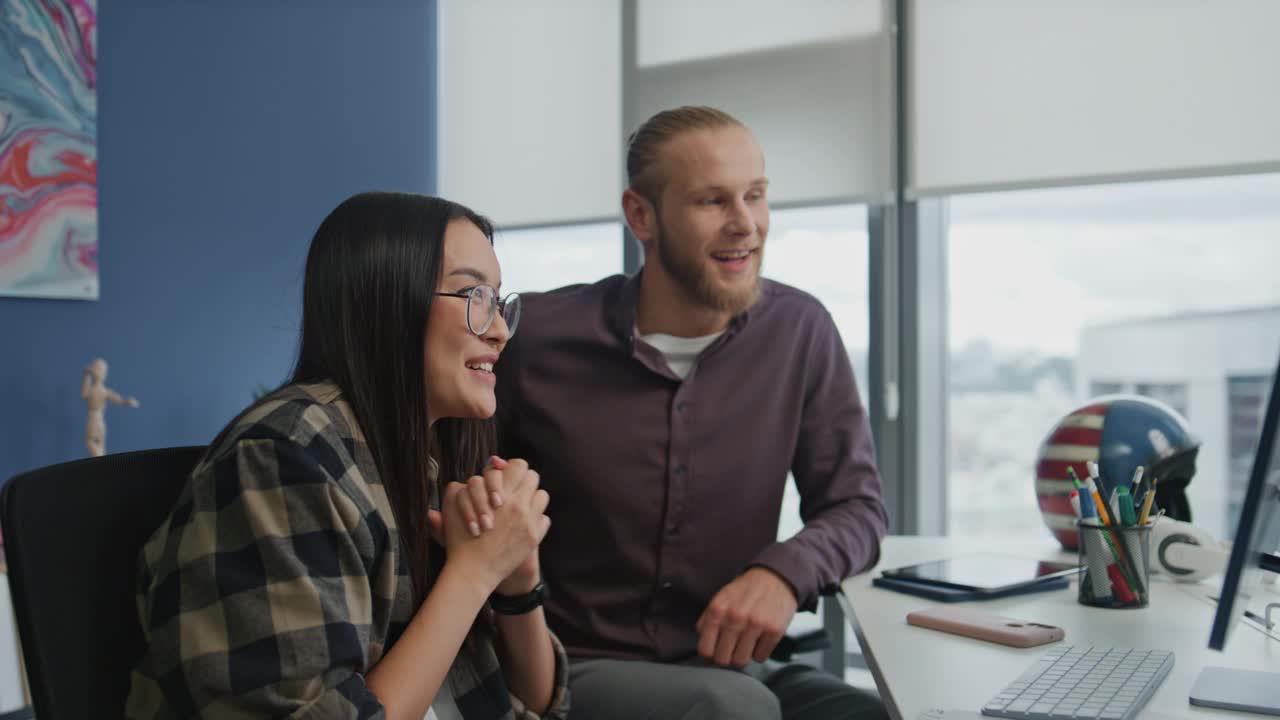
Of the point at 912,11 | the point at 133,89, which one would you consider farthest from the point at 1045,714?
the point at 133,89

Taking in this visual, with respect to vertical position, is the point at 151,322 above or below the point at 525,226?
below

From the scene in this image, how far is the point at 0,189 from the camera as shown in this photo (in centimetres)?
275

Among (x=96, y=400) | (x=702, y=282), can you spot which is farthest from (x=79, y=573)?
(x=96, y=400)

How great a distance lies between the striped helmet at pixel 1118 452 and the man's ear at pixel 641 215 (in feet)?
2.65

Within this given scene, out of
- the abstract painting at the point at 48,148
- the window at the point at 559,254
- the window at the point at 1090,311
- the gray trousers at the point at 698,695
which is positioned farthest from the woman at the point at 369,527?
the window at the point at 559,254

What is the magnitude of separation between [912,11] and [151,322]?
2439mm

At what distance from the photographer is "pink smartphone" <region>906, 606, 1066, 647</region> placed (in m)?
1.23

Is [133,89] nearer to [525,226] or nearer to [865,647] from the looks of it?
[525,226]

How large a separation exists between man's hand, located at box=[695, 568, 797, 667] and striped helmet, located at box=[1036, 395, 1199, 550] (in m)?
0.62

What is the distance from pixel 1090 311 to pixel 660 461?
1889 mm

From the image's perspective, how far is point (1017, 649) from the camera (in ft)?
4.00

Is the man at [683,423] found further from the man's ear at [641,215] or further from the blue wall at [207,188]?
the blue wall at [207,188]

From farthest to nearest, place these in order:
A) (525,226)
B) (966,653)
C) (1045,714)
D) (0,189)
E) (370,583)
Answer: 1. (525,226)
2. (0,189)
3. (966,653)
4. (370,583)
5. (1045,714)

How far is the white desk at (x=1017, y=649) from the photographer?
1.05 metres
